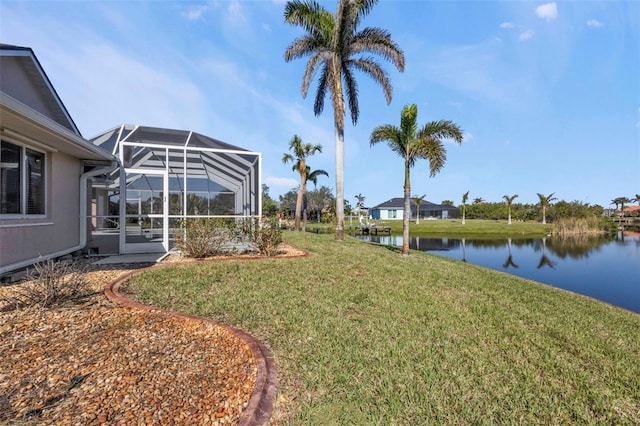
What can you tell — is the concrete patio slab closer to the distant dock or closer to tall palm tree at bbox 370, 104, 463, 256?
tall palm tree at bbox 370, 104, 463, 256

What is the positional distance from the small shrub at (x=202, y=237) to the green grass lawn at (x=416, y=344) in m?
0.90

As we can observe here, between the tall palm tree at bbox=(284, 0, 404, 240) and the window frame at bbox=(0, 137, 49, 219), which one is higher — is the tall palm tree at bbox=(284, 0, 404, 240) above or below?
above

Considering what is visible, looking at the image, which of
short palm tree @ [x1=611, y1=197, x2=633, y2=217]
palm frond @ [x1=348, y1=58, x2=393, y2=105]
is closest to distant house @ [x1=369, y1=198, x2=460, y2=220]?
short palm tree @ [x1=611, y1=197, x2=633, y2=217]

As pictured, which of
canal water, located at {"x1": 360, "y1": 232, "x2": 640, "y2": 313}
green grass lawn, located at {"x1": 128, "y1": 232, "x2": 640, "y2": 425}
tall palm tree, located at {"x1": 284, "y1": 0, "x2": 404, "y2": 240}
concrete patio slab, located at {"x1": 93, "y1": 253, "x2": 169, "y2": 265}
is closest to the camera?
green grass lawn, located at {"x1": 128, "y1": 232, "x2": 640, "y2": 425}

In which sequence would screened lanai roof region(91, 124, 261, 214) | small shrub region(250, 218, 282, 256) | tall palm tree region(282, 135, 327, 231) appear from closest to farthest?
1. small shrub region(250, 218, 282, 256)
2. screened lanai roof region(91, 124, 261, 214)
3. tall palm tree region(282, 135, 327, 231)

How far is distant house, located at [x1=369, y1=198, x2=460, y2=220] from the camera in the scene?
197 feet

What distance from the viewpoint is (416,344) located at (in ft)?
11.4

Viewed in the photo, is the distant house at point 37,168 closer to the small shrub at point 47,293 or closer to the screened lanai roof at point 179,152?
the screened lanai roof at point 179,152

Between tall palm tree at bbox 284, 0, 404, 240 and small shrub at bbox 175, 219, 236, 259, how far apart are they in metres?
5.97

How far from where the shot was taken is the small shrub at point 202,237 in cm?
732

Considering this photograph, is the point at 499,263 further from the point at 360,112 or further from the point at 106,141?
the point at 106,141

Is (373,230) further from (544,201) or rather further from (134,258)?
(544,201)

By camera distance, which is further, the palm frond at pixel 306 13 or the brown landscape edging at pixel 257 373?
the palm frond at pixel 306 13

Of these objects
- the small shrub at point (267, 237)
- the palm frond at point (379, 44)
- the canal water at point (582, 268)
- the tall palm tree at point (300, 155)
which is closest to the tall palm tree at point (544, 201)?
the canal water at point (582, 268)
